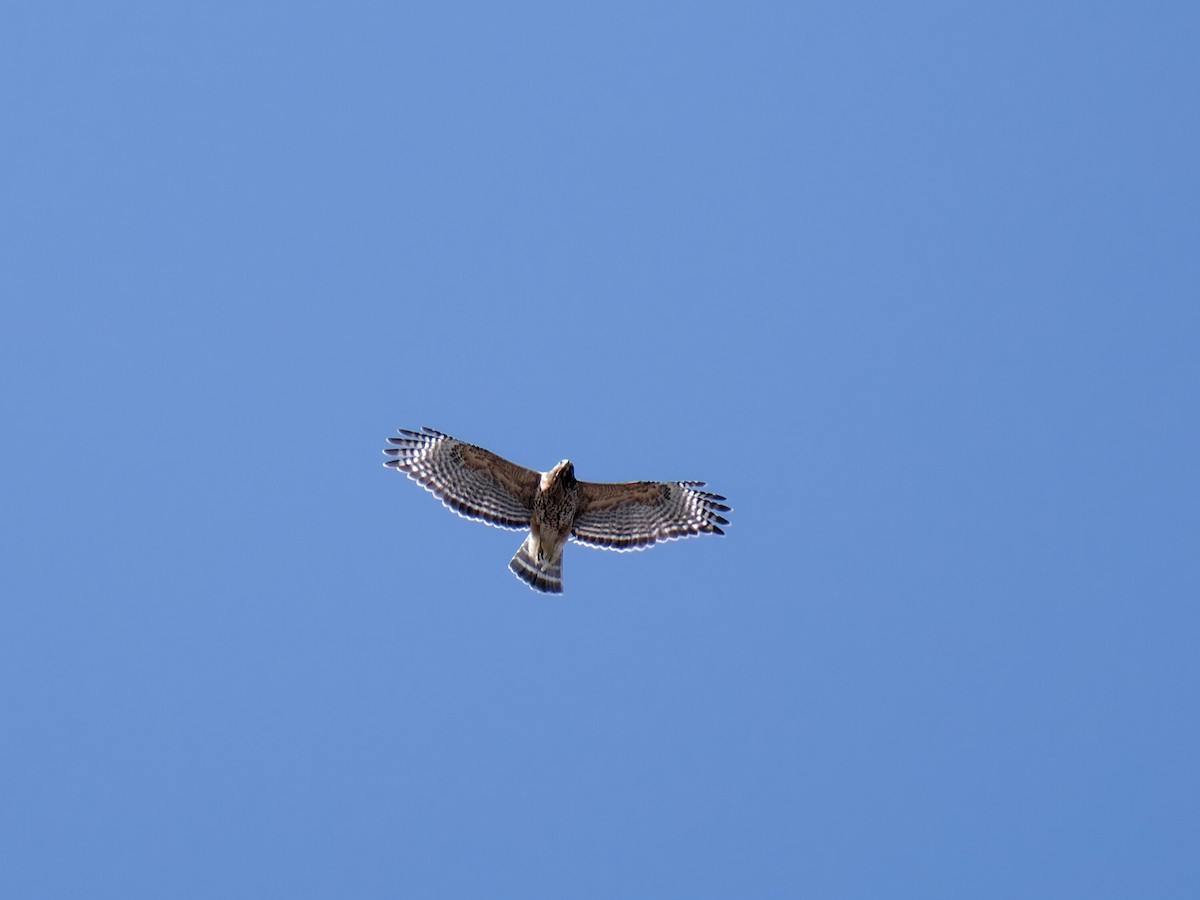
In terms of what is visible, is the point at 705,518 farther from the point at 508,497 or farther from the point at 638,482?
the point at 508,497

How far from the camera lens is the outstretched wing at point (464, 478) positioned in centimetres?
1659

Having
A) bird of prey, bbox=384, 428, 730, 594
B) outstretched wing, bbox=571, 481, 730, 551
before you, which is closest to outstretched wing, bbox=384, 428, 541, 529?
bird of prey, bbox=384, 428, 730, 594

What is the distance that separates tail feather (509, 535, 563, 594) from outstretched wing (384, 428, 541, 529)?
36cm

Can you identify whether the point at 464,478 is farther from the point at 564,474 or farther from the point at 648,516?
the point at 648,516

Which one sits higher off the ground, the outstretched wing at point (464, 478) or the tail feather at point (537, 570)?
the outstretched wing at point (464, 478)

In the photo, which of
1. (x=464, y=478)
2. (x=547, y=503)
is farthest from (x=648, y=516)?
(x=464, y=478)

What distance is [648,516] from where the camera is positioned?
17062 mm

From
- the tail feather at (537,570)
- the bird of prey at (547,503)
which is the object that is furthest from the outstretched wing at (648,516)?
the tail feather at (537,570)

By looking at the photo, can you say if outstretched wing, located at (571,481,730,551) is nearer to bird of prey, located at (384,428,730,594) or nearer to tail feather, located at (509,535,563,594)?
bird of prey, located at (384,428,730,594)

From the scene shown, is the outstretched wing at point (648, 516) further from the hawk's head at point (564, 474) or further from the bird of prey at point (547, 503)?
the hawk's head at point (564, 474)

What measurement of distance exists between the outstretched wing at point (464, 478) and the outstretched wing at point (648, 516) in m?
0.70

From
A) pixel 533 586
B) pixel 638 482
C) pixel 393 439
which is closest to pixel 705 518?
pixel 638 482

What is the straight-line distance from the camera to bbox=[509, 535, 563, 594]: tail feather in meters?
16.8

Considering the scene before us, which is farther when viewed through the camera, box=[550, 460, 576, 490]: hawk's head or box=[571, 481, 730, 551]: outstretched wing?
box=[571, 481, 730, 551]: outstretched wing
